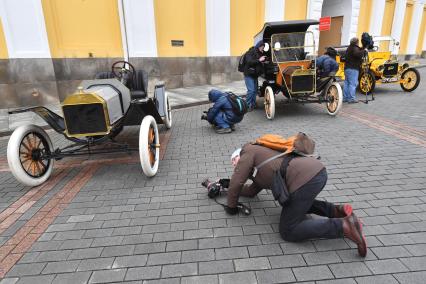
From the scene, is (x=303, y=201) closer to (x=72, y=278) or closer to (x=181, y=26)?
(x=72, y=278)

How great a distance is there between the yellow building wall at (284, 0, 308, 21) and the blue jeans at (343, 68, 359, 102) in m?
7.18

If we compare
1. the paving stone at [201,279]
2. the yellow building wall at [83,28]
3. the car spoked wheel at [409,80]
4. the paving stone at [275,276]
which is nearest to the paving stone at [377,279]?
the paving stone at [275,276]

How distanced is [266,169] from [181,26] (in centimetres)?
1048

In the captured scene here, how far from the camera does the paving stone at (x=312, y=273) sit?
2.33 meters

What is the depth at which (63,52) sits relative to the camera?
31.6 feet

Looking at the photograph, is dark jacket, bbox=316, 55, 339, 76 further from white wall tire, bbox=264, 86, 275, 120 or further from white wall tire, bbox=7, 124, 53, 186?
white wall tire, bbox=7, 124, 53, 186

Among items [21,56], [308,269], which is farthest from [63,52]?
[308,269]

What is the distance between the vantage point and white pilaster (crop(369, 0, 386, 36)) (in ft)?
58.3

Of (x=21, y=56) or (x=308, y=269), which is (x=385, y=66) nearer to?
(x=308, y=269)

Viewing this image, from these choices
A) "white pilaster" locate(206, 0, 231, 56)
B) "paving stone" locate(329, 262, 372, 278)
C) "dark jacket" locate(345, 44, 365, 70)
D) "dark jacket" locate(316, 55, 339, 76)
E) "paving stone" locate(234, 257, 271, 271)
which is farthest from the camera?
"white pilaster" locate(206, 0, 231, 56)

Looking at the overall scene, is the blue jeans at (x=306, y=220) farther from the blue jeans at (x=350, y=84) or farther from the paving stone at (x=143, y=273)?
the blue jeans at (x=350, y=84)

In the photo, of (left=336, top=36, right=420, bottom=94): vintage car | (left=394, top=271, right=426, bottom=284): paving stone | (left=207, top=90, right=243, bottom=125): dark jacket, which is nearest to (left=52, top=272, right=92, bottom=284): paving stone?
(left=394, top=271, right=426, bottom=284): paving stone

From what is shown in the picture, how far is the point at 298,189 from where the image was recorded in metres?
2.52

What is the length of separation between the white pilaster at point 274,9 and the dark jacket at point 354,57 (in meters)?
6.26
